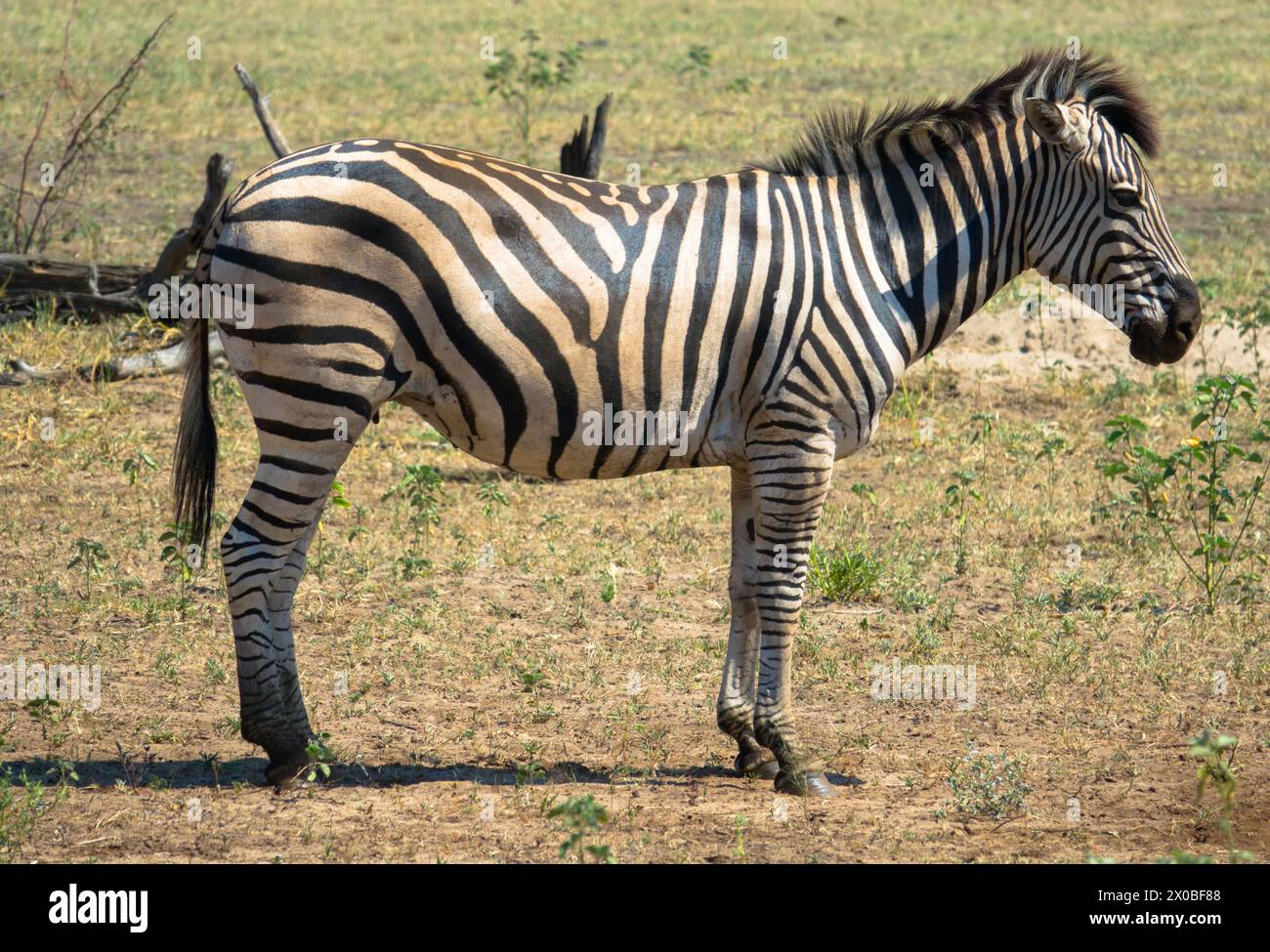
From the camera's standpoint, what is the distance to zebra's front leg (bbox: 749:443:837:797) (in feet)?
20.6

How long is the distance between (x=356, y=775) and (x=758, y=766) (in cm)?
181

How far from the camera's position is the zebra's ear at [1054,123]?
634 cm

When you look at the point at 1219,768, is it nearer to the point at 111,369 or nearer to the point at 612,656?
the point at 612,656

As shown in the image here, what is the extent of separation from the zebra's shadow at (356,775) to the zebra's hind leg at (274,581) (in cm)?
22

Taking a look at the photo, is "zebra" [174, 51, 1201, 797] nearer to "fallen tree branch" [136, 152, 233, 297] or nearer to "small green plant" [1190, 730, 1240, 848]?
"small green plant" [1190, 730, 1240, 848]

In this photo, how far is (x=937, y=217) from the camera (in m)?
6.59

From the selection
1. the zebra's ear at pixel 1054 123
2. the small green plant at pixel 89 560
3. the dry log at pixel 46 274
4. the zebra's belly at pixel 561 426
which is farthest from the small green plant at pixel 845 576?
the dry log at pixel 46 274

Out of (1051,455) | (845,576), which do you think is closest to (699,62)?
(1051,455)

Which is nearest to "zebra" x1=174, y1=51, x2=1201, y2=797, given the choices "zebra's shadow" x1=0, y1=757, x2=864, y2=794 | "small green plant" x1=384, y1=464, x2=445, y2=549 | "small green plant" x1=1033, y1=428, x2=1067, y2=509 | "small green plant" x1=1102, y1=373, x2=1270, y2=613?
"zebra's shadow" x1=0, y1=757, x2=864, y2=794

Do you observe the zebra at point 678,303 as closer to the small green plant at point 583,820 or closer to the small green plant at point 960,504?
the small green plant at point 583,820

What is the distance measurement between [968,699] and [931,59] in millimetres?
21672
